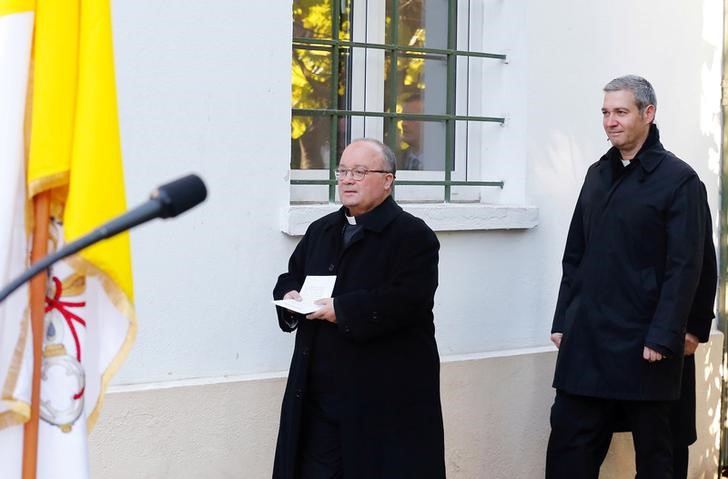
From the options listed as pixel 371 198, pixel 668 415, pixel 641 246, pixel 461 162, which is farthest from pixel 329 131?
pixel 668 415

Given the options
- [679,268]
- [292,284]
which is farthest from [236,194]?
[679,268]

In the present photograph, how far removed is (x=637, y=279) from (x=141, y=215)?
316 cm

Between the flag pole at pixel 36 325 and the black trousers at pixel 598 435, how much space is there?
266cm

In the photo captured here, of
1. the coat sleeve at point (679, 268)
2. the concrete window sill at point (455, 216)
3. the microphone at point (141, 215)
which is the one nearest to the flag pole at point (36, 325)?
the microphone at point (141, 215)

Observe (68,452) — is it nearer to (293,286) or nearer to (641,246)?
(293,286)

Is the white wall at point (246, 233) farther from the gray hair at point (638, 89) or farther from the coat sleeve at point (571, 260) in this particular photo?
the gray hair at point (638, 89)

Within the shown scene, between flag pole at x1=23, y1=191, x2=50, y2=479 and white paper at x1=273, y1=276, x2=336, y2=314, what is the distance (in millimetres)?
1313

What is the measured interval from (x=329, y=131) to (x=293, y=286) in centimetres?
131

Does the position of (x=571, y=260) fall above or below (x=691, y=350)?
above

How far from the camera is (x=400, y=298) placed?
4102 millimetres

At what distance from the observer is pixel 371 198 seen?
4227 mm

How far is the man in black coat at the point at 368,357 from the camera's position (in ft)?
13.6

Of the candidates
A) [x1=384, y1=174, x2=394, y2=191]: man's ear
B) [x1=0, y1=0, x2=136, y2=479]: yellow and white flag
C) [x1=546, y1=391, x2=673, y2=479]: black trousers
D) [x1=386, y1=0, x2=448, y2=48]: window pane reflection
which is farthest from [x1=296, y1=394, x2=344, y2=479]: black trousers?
[x1=386, y1=0, x2=448, y2=48]: window pane reflection

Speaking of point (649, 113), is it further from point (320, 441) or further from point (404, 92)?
point (320, 441)
